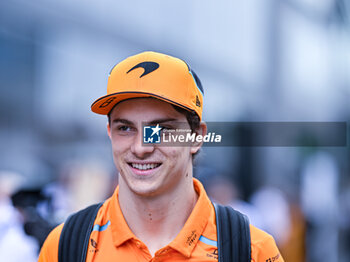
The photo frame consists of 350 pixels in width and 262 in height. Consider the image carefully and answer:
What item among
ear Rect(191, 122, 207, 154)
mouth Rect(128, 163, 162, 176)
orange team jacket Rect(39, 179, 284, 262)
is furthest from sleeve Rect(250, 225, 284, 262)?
mouth Rect(128, 163, 162, 176)

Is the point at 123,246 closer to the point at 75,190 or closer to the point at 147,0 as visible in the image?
the point at 75,190

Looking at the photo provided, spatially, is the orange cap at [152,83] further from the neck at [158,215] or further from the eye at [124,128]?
the neck at [158,215]

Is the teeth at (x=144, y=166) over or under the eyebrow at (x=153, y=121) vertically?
under

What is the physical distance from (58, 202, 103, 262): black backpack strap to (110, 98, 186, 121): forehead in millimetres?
681

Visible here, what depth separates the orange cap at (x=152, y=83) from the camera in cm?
204

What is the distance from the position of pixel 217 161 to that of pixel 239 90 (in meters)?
5.00

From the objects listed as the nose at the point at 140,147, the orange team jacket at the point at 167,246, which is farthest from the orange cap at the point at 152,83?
the orange team jacket at the point at 167,246

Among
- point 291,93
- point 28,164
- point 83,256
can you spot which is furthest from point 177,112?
point 291,93

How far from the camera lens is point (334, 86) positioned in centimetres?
2083

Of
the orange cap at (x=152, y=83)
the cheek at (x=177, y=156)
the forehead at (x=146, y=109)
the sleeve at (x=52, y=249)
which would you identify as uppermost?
the orange cap at (x=152, y=83)

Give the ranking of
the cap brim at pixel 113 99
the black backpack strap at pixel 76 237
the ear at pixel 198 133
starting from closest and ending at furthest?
the cap brim at pixel 113 99, the black backpack strap at pixel 76 237, the ear at pixel 198 133

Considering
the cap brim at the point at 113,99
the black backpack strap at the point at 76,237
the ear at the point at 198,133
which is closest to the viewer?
the cap brim at the point at 113,99

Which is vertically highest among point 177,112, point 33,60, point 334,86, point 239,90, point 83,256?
point 334,86

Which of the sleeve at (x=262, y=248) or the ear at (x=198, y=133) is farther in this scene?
the ear at (x=198, y=133)
